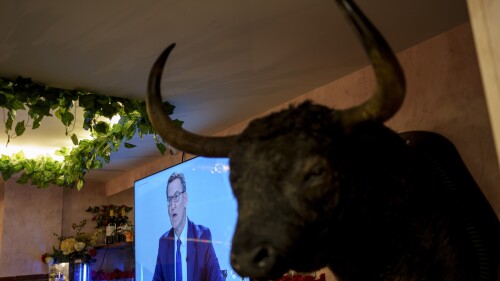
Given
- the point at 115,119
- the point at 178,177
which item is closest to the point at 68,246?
the point at 178,177

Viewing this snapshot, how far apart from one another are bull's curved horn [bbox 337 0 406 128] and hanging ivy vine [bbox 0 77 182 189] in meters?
1.52

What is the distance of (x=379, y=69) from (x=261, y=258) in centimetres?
39

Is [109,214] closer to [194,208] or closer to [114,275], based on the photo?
[114,275]

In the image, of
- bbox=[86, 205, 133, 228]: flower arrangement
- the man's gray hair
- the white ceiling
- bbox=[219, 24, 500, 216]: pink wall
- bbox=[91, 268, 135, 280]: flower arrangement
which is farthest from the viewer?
bbox=[86, 205, 133, 228]: flower arrangement

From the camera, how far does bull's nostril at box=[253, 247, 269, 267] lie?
78 cm

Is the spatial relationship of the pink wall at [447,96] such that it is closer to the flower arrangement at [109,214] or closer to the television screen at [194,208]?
the television screen at [194,208]

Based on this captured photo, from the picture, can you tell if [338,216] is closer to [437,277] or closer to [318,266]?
[318,266]

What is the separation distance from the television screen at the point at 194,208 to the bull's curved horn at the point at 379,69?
1.56 metres

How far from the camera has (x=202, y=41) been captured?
5.75ft

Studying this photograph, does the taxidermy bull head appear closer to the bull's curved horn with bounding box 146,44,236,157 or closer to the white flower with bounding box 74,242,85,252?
the bull's curved horn with bounding box 146,44,236,157

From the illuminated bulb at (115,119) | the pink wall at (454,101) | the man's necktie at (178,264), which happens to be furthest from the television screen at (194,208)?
the pink wall at (454,101)

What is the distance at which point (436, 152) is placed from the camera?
5.39ft

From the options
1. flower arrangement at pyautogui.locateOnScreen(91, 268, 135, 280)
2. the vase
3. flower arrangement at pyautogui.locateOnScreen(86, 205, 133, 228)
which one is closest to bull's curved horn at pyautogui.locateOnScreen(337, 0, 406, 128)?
flower arrangement at pyautogui.locateOnScreen(91, 268, 135, 280)

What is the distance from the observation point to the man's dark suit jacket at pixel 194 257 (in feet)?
8.92
